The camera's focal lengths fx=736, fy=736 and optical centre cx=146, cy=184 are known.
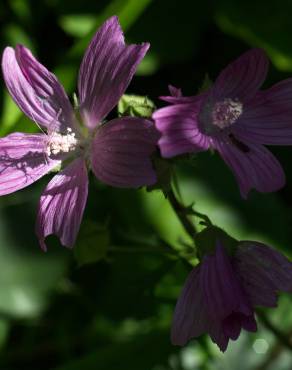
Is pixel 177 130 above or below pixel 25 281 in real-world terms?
above

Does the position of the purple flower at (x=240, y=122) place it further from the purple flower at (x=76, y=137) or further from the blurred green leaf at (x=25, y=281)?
the blurred green leaf at (x=25, y=281)

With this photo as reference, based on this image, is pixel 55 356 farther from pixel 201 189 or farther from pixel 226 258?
pixel 226 258

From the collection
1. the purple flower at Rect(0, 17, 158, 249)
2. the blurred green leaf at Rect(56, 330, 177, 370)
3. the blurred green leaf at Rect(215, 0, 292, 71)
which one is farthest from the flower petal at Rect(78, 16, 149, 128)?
the blurred green leaf at Rect(215, 0, 292, 71)

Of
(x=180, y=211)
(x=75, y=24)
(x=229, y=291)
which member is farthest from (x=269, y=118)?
(x=75, y=24)

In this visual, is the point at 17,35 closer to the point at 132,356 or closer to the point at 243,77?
the point at 132,356

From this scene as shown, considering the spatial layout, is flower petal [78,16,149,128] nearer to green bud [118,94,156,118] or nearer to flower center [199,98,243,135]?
green bud [118,94,156,118]

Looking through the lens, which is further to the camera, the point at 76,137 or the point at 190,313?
the point at 76,137
